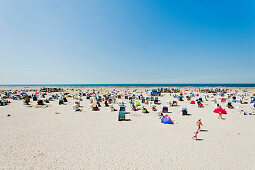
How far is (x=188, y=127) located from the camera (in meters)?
12.6

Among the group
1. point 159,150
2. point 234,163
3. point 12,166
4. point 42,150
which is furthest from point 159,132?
point 12,166

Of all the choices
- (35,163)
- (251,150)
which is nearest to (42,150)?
(35,163)

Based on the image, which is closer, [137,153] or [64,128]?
[137,153]

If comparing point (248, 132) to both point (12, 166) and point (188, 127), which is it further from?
point (12, 166)

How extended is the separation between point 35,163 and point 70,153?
1.69 metres

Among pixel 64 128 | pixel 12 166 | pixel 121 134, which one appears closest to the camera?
pixel 12 166

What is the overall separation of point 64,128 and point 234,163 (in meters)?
12.5

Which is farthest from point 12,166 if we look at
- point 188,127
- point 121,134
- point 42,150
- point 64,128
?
point 188,127

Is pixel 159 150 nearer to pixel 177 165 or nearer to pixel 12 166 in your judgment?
pixel 177 165

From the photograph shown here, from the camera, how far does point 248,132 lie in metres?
11.2

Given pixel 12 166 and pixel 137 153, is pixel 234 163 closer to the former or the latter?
pixel 137 153

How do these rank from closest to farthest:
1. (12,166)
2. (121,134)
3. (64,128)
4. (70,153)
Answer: (12,166) → (70,153) → (121,134) → (64,128)

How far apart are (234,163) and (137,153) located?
504 cm

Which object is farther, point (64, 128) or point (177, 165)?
point (64, 128)
